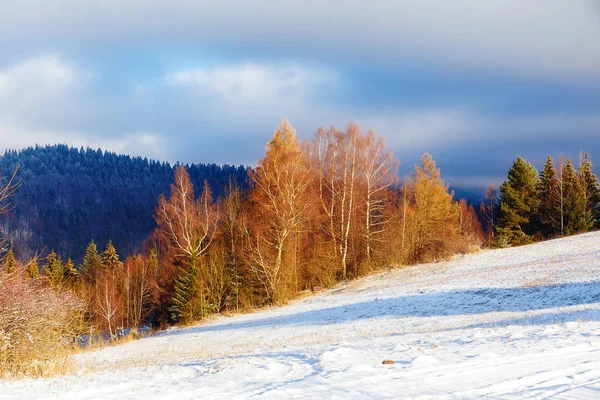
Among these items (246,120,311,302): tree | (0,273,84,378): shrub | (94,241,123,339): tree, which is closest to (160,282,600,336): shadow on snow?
(246,120,311,302): tree

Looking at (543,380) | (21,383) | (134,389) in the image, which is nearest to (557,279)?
(543,380)

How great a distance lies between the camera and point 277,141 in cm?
3525

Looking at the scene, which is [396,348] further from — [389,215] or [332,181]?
[389,215]

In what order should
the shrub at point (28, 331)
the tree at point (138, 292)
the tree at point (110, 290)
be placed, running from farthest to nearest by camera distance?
the tree at point (138, 292) < the tree at point (110, 290) < the shrub at point (28, 331)

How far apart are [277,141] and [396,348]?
26423 millimetres

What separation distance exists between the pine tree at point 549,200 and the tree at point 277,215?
29980 millimetres

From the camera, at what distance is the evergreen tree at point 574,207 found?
46.6 metres

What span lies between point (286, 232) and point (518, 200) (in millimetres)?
27956

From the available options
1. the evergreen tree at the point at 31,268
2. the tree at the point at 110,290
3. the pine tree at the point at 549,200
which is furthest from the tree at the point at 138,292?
the pine tree at the point at 549,200

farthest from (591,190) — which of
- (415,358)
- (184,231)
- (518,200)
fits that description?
(415,358)

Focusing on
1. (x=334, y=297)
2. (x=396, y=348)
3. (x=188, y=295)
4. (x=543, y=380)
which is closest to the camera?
(x=543, y=380)

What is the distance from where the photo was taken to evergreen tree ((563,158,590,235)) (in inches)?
1834

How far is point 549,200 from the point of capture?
164ft

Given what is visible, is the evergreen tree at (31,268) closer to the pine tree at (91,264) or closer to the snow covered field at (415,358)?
the snow covered field at (415,358)
